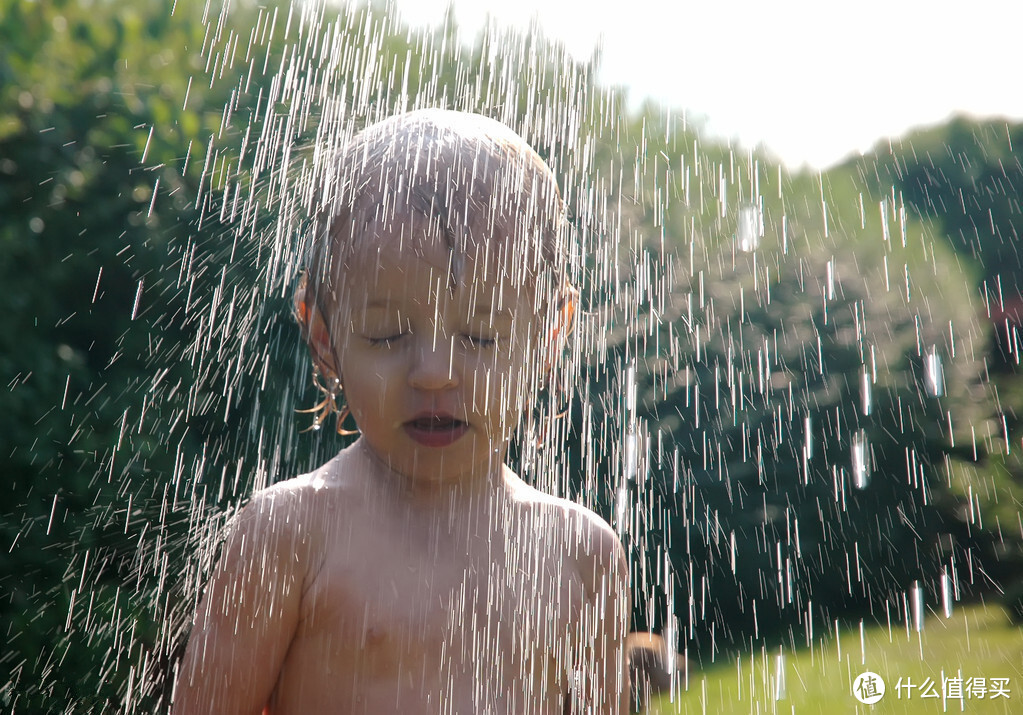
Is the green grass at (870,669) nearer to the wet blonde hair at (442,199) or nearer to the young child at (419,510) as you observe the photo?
the young child at (419,510)

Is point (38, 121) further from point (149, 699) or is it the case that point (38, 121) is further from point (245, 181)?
point (149, 699)

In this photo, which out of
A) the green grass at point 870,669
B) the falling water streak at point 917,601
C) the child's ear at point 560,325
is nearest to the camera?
the child's ear at point 560,325

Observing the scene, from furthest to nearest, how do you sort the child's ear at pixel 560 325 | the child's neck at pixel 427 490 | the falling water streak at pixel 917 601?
the falling water streak at pixel 917 601, the child's ear at pixel 560 325, the child's neck at pixel 427 490

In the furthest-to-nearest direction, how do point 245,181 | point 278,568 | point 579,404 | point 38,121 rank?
point 579,404, point 245,181, point 38,121, point 278,568

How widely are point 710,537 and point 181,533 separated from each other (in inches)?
121

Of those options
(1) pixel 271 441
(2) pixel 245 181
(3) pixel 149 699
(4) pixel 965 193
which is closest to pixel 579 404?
(1) pixel 271 441

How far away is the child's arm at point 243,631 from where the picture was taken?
1.67 meters

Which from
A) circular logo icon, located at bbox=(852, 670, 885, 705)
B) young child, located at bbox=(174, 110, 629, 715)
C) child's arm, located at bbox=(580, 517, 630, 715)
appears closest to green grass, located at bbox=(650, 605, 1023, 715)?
circular logo icon, located at bbox=(852, 670, 885, 705)

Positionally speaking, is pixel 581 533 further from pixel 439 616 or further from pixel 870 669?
pixel 870 669

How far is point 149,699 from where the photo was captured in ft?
12.1

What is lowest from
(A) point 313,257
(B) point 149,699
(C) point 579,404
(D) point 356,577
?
(B) point 149,699

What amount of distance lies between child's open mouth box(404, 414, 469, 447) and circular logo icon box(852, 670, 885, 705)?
2883 mm

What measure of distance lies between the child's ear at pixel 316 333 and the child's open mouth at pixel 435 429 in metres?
0.22

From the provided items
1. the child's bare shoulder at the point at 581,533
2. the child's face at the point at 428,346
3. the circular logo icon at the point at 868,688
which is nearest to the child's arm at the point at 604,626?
the child's bare shoulder at the point at 581,533
